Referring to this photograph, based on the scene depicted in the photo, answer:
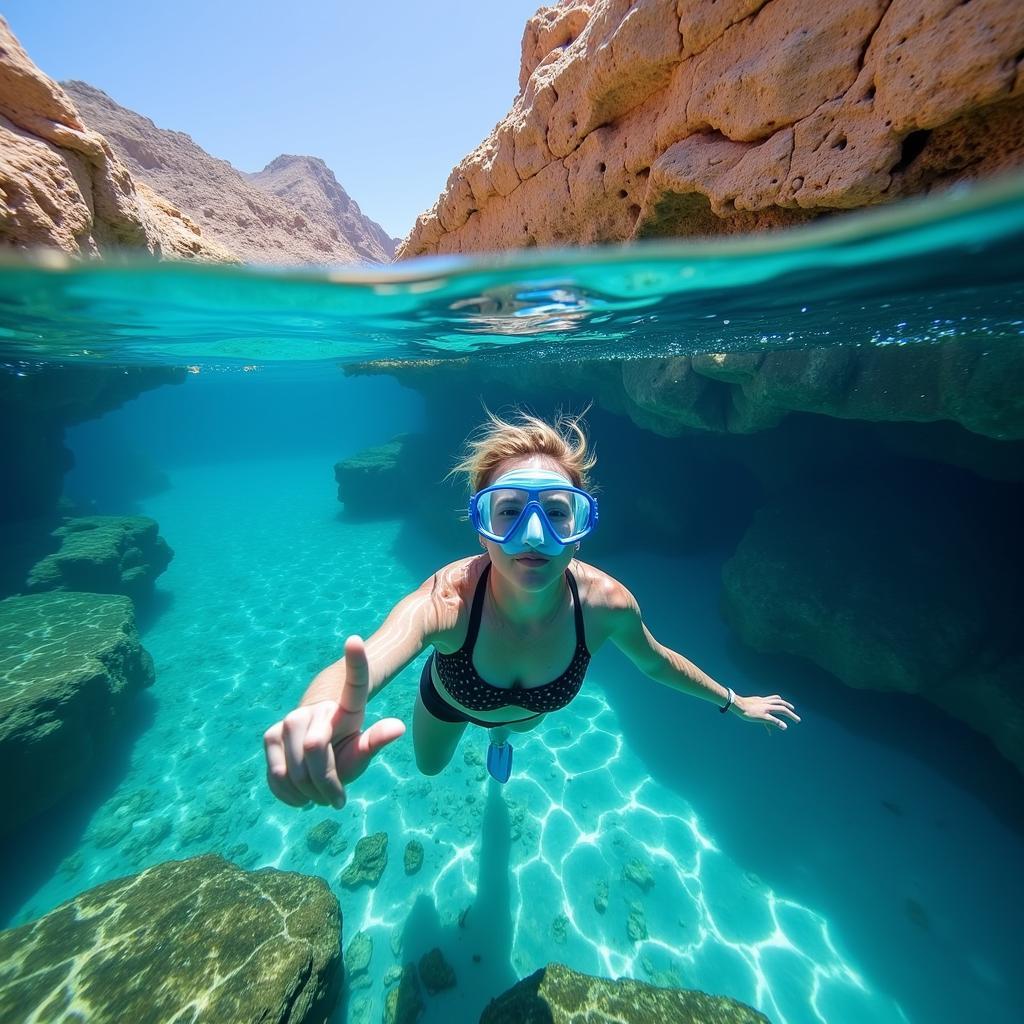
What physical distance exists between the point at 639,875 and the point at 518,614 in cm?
502

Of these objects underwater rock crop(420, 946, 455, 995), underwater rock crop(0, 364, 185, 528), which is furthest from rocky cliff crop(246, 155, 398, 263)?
underwater rock crop(420, 946, 455, 995)

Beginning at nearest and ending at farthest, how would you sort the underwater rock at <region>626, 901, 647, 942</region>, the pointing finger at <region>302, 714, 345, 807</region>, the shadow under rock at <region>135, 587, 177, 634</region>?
the pointing finger at <region>302, 714, 345, 807</region> < the underwater rock at <region>626, 901, 647, 942</region> < the shadow under rock at <region>135, 587, 177, 634</region>

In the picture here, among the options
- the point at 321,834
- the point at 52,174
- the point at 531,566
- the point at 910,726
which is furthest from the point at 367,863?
the point at 910,726

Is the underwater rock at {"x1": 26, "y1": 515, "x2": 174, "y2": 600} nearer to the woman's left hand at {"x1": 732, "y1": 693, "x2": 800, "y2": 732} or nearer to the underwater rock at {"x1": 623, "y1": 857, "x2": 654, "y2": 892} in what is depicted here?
the underwater rock at {"x1": 623, "y1": 857, "x2": 654, "y2": 892}

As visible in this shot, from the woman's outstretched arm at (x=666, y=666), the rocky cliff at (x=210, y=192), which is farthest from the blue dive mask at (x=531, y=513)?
the rocky cliff at (x=210, y=192)

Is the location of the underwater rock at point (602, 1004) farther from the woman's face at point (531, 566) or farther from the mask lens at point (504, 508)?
the mask lens at point (504, 508)

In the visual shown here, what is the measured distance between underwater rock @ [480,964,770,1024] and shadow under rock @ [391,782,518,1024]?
84 centimetres

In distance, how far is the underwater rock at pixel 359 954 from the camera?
4875mm

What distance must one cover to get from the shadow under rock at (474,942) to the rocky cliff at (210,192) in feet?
39.7

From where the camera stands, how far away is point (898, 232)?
2.96 m

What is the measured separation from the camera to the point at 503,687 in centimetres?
316

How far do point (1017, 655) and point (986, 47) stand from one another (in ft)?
27.4

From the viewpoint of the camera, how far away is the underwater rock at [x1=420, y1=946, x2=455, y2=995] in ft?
15.3

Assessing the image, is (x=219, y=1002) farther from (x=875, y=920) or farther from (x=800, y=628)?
(x=800, y=628)
